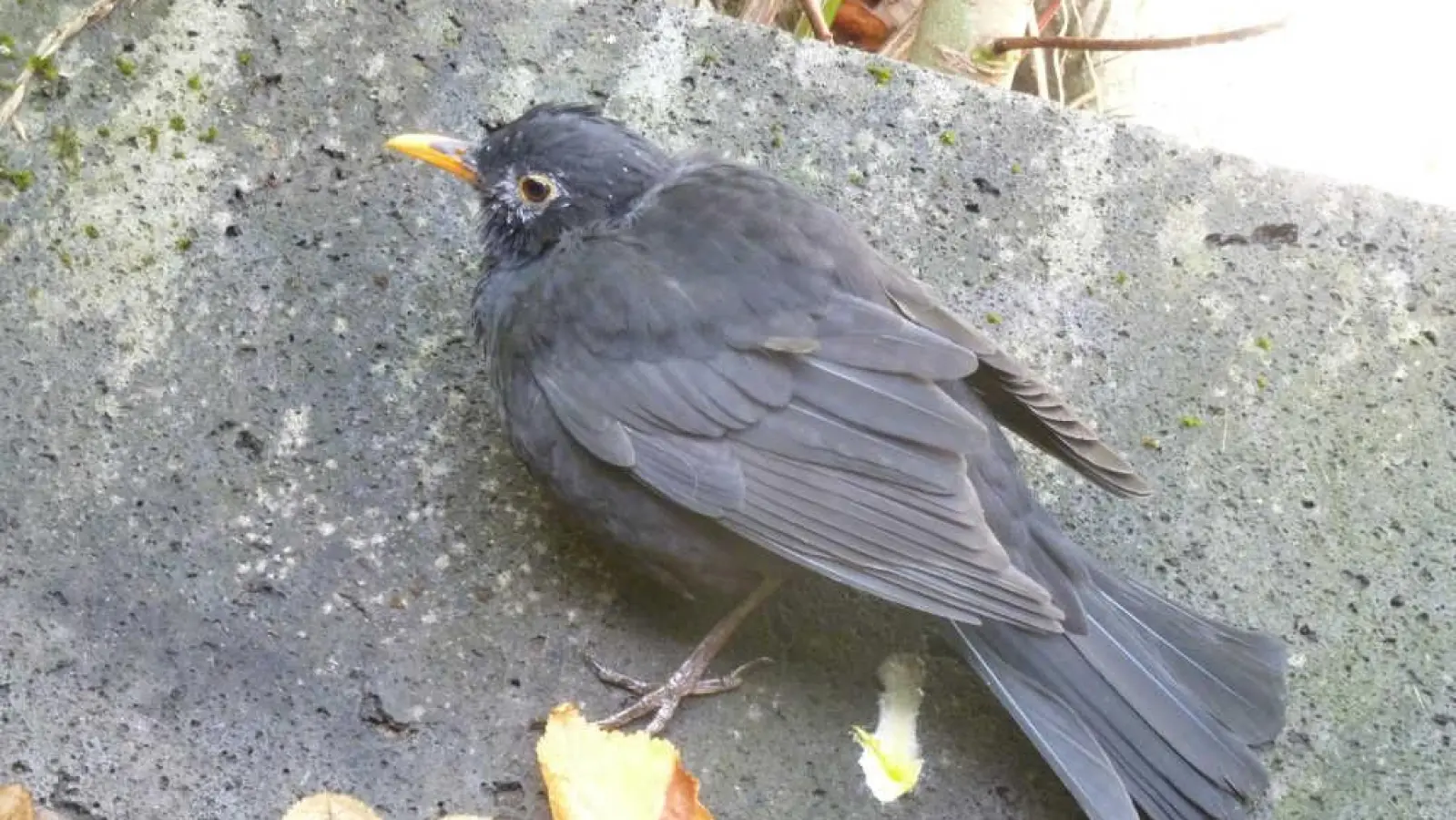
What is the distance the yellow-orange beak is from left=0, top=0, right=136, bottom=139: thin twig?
36.7 inches

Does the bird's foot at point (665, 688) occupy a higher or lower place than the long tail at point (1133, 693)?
lower

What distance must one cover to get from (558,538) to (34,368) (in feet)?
4.18

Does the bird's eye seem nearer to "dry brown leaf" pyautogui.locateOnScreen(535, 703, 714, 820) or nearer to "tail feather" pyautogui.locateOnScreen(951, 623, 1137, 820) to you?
"dry brown leaf" pyautogui.locateOnScreen(535, 703, 714, 820)

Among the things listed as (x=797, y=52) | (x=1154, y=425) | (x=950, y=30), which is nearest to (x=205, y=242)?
(x=797, y=52)

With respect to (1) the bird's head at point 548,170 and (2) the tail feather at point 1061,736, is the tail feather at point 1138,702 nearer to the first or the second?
(2) the tail feather at point 1061,736

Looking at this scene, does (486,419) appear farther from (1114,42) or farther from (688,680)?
(1114,42)

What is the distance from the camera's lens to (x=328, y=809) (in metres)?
2.72

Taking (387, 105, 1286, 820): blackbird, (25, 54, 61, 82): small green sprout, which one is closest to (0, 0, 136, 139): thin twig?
(25, 54, 61, 82): small green sprout

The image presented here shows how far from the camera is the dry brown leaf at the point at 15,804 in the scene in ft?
8.56

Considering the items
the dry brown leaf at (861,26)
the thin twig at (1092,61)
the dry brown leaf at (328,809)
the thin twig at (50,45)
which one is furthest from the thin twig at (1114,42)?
the dry brown leaf at (328,809)

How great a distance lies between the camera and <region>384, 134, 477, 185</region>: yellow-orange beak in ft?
10.4

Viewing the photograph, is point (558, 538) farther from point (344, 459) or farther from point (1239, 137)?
point (1239, 137)

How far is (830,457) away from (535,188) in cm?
95

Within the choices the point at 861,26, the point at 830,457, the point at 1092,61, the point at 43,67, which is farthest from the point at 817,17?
the point at 43,67
